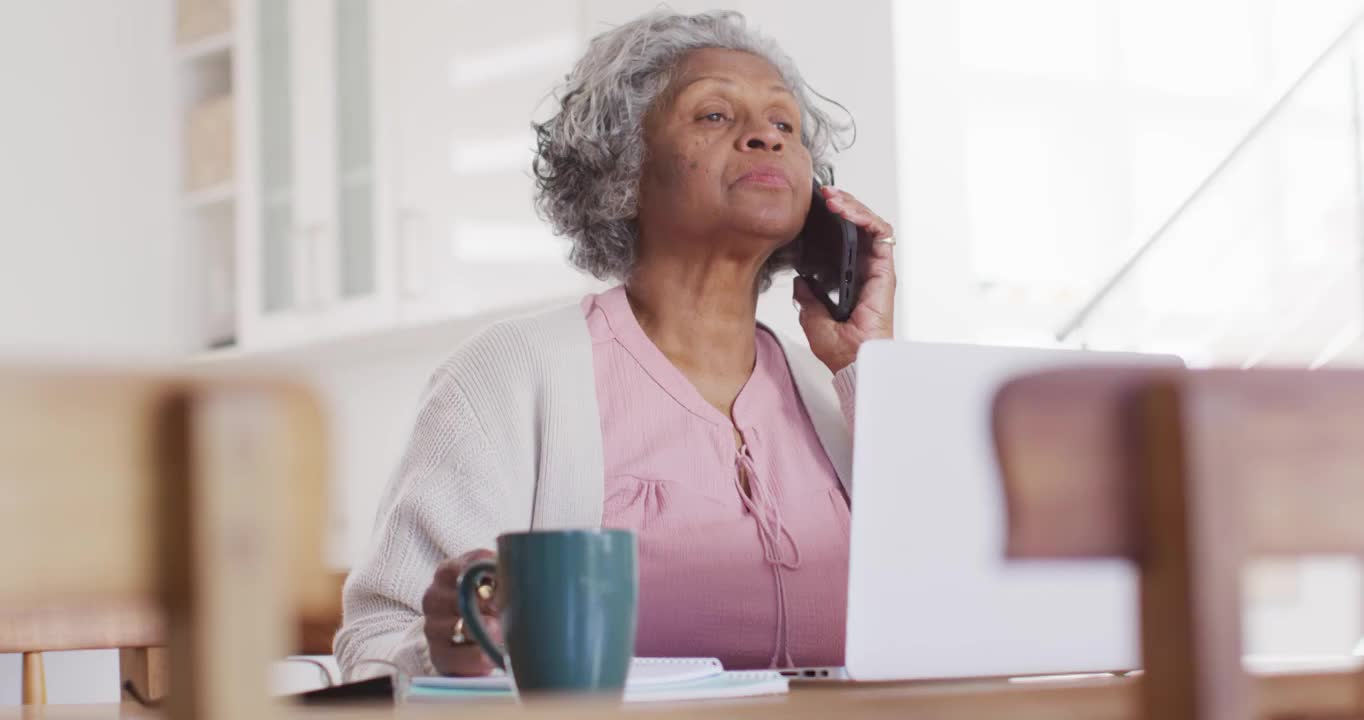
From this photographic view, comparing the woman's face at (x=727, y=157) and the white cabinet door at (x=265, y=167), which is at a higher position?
the white cabinet door at (x=265, y=167)

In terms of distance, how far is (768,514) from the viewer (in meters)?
1.64

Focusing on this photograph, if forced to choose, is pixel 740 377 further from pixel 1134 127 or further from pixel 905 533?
pixel 1134 127

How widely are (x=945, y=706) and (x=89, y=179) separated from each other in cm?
419

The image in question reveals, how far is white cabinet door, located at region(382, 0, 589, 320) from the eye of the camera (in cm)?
343

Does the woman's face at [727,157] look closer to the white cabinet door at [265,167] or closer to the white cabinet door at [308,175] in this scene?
the white cabinet door at [308,175]

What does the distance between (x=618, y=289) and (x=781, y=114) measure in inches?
11.2

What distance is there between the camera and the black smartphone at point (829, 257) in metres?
1.90

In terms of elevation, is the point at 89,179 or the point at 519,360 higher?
the point at 89,179

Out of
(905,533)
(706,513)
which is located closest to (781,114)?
(706,513)

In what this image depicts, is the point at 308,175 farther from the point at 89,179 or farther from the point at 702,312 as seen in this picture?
the point at 702,312

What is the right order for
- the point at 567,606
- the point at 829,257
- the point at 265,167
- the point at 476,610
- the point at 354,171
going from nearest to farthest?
1. the point at 567,606
2. the point at 476,610
3. the point at 829,257
4. the point at 354,171
5. the point at 265,167

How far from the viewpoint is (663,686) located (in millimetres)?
919

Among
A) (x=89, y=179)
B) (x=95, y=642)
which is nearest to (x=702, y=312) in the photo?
(x=95, y=642)

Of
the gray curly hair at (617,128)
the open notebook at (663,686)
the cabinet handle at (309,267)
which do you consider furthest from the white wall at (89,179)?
the open notebook at (663,686)
